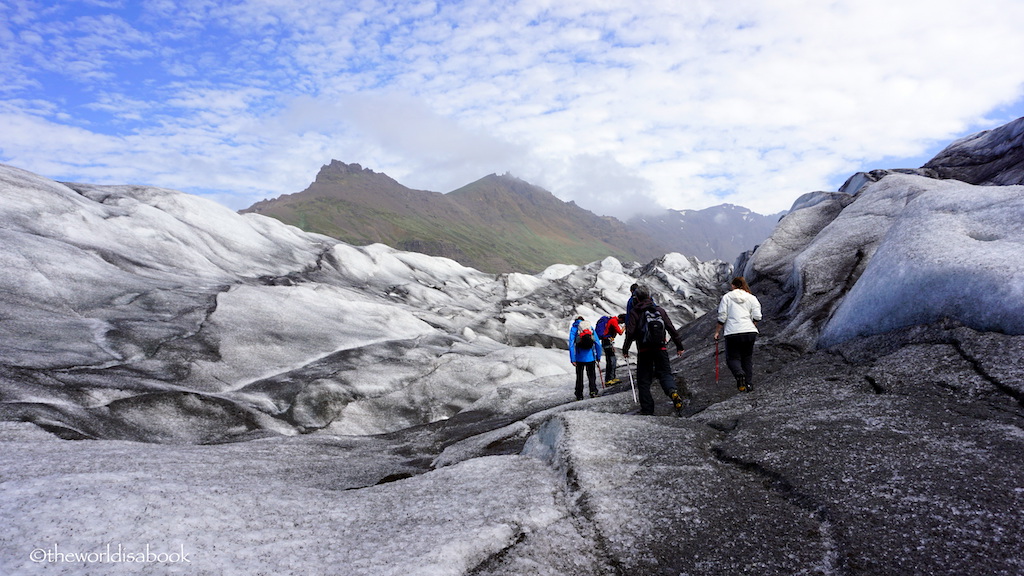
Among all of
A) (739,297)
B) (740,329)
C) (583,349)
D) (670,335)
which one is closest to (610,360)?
(583,349)

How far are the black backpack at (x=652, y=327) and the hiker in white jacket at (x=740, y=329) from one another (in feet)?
6.35

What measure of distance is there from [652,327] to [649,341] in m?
0.36

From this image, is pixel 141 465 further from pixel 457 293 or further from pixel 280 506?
pixel 457 293

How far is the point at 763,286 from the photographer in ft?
100

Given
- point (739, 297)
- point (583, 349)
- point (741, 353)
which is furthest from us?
point (583, 349)

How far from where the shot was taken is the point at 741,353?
1437cm

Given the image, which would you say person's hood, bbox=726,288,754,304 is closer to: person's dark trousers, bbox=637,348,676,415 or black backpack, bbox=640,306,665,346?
black backpack, bbox=640,306,665,346

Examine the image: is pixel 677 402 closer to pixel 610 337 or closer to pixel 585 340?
pixel 610 337

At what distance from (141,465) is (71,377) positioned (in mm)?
11634

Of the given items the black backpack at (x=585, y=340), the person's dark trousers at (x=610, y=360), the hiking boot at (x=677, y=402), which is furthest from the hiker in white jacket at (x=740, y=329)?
the person's dark trousers at (x=610, y=360)

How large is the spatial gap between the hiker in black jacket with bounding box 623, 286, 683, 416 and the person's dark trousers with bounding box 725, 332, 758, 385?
175 cm

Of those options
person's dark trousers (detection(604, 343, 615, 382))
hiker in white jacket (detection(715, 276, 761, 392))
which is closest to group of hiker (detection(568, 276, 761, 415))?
hiker in white jacket (detection(715, 276, 761, 392))

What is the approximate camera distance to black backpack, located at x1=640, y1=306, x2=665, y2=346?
13031mm

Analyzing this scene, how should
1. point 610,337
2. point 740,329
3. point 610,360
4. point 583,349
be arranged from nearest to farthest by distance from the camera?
point 740,329 → point 610,337 → point 583,349 → point 610,360
